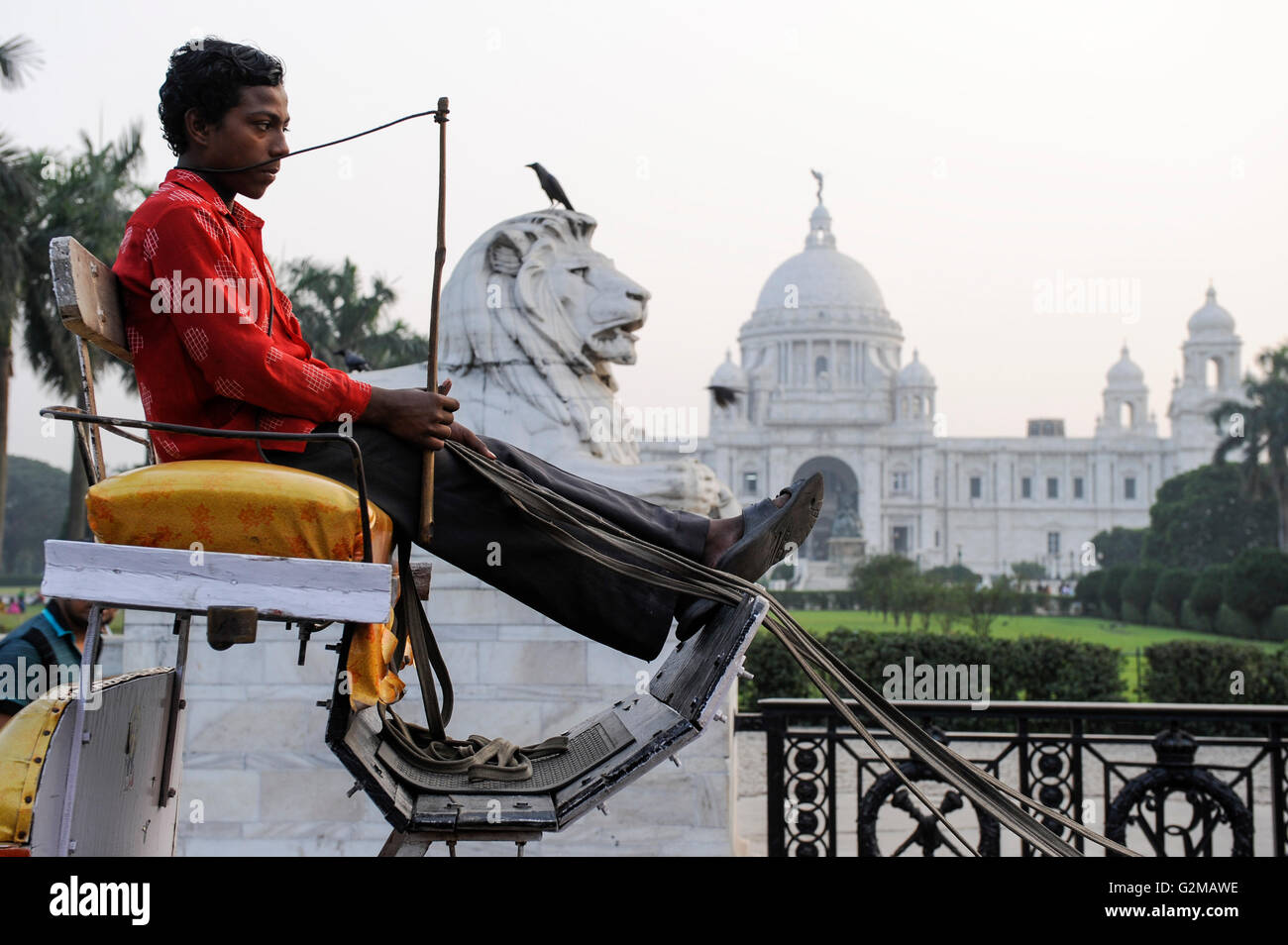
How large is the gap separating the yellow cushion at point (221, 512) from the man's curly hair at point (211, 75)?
80 cm

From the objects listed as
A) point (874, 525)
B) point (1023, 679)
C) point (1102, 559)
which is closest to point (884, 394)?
point (874, 525)

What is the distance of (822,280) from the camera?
84.6 meters

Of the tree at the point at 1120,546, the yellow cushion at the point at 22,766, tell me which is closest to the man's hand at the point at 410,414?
the yellow cushion at the point at 22,766

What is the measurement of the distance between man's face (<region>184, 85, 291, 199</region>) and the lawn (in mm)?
22360

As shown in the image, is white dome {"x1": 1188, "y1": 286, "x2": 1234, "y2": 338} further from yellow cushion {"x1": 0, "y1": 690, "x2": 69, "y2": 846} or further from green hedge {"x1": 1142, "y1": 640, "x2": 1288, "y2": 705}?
yellow cushion {"x1": 0, "y1": 690, "x2": 69, "y2": 846}

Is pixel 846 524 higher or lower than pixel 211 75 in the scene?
higher

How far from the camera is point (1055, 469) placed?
8562 cm

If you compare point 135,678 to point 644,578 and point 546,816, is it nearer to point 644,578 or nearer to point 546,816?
point 546,816

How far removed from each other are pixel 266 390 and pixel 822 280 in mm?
83922

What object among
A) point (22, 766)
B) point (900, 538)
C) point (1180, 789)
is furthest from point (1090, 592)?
point (900, 538)

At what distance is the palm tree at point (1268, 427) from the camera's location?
41.3m

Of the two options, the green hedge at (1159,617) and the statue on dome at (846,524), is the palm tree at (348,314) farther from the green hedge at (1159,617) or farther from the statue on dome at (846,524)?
the statue on dome at (846,524)

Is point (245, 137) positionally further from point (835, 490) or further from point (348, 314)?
point (835, 490)

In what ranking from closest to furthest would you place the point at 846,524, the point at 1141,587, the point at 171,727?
the point at 171,727
the point at 1141,587
the point at 846,524
